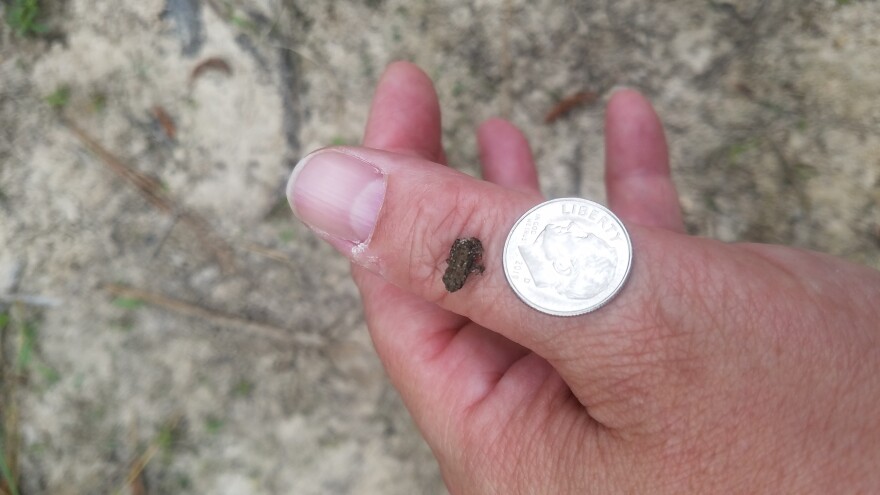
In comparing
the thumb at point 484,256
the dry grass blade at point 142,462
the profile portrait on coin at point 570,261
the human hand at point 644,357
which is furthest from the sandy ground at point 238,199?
the profile portrait on coin at point 570,261

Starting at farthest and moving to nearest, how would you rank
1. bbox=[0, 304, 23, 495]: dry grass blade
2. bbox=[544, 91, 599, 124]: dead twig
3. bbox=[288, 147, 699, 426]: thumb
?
bbox=[544, 91, 599, 124]: dead twig, bbox=[0, 304, 23, 495]: dry grass blade, bbox=[288, 147, 699, 426]: thumb

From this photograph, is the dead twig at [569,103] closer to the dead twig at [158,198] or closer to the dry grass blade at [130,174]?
the dead twig at [158,198]

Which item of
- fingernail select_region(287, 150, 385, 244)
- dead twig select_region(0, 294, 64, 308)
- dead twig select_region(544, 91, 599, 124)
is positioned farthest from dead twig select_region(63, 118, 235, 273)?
dead twig select_region(544, 91, 599, 124)

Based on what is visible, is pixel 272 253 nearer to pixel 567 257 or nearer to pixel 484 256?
pixel 484 256

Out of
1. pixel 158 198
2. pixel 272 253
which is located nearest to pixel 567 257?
pixel 272 253

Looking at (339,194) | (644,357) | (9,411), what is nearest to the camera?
(644,357)

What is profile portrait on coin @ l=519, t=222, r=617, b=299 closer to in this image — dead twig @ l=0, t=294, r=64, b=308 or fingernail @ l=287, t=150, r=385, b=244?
fingernail @ l=287, t=150, r=385, b=244

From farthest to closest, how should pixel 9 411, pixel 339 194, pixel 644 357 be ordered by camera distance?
pixel 9 411 < pixel 339 194 < pixel 644 357

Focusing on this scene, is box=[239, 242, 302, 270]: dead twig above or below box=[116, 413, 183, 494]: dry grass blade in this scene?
above

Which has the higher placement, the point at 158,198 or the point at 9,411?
the point at 158,198
